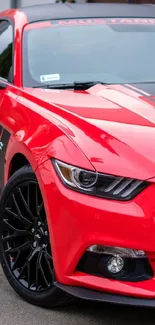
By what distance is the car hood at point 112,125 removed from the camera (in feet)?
10.3

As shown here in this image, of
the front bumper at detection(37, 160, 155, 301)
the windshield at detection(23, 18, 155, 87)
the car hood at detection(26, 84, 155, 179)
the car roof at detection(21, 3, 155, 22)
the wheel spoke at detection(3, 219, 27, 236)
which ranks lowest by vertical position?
the front bumper at detection(37, 160, 155, 301)

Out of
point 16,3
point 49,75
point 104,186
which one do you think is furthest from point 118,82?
point 16,3

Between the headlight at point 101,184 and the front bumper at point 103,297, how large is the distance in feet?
1.58

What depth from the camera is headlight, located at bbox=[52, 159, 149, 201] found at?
3.09m

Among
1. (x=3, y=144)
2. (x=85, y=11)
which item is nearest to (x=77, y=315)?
(x=3, y=144)

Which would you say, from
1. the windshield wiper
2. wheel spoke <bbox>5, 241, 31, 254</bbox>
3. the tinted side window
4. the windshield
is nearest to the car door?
the tinted side window

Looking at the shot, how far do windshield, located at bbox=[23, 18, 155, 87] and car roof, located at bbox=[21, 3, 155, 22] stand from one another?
0.26 feet

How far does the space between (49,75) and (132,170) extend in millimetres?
1555

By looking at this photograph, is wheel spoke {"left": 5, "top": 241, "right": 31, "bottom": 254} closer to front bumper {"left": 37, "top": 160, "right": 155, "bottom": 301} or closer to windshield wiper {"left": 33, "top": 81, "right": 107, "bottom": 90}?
front bumper {"left": 37, "top": 160, "right": 155, "bottom": 301}

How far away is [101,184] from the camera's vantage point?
3.14 meters

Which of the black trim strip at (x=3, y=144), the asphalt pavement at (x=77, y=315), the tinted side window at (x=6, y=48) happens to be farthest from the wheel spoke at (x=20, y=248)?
the tinted side window at (x=6, y=48)

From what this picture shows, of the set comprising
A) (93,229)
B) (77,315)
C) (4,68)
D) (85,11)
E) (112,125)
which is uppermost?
(85,11)

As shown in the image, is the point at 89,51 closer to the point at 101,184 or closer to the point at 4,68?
the point at 4,68

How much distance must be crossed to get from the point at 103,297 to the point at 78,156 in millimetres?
687
